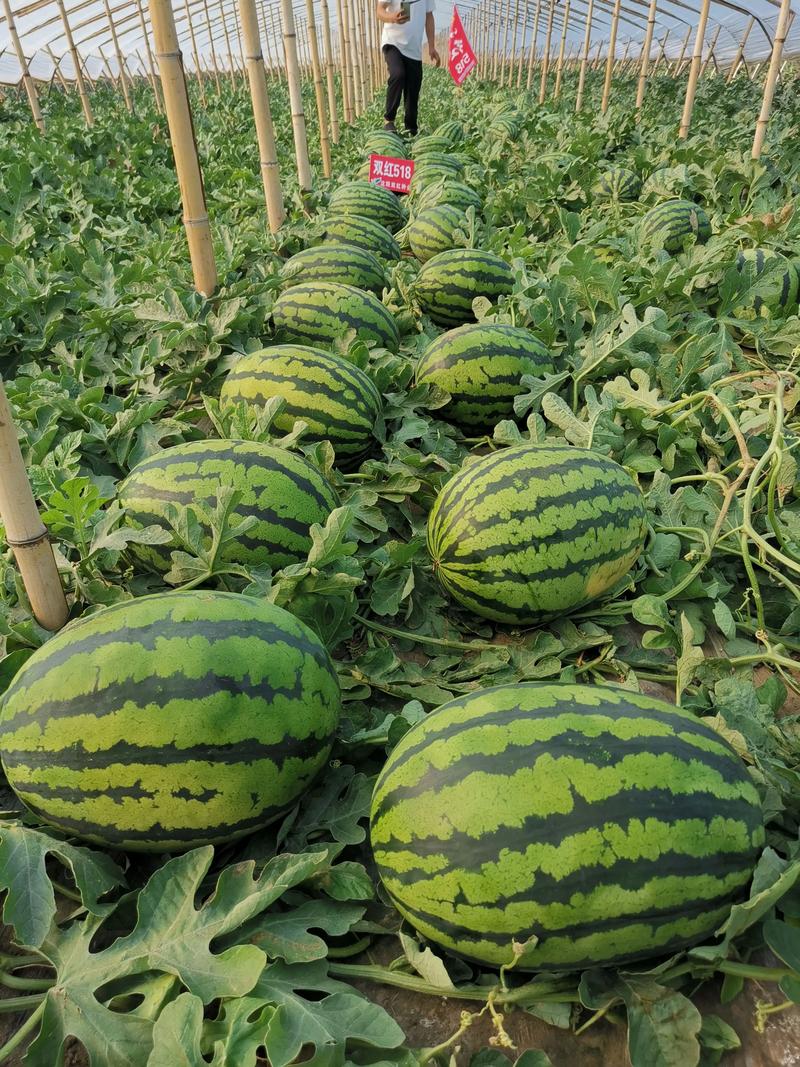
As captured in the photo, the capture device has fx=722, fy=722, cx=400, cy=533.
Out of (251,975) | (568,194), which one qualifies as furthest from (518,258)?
(251,975)

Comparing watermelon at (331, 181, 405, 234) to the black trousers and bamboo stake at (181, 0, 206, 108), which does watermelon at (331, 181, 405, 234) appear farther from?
bamboo stake at (181, 0, 206, 108)

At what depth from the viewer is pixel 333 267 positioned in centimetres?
336

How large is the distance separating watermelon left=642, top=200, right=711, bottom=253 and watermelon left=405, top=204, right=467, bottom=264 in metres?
1.00

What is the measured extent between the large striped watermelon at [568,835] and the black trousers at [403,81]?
926cm

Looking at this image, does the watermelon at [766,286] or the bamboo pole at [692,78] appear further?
the bamboo pole at [692,78]

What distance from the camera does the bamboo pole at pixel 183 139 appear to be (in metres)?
2.52

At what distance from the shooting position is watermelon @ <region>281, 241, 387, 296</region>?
11.0ft

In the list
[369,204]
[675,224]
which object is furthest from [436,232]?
[675,224]

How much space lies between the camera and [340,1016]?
1.07 m

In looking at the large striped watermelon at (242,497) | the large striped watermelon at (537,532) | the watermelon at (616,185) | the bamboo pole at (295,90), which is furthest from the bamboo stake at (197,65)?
the large striped watermelon at (537,532)

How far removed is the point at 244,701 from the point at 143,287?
2.15 metres

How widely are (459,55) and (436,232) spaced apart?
644cm

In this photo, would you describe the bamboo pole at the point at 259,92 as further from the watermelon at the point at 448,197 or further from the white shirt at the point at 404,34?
the white shirt at the point at 404,34

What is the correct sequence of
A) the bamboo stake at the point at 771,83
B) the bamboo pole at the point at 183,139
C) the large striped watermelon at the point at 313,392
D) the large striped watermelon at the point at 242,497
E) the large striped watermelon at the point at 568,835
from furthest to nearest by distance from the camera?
the bamboo stake at the point at 771,83
the bamboo pole at the point at 183,139
the large striped watermelon at the point at 313,392
the large striped watermelon at the point at 242,497
the large striped watermelon at the point at 568,835
